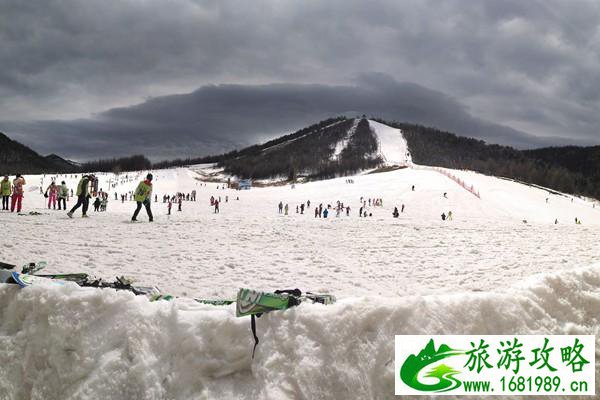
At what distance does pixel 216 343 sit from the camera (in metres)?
3.46

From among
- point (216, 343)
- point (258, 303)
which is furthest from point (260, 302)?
point (216, 343)

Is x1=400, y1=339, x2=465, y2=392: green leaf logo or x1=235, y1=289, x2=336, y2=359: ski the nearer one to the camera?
x1=400, y1=339, x2=465, y2=392: green leaf logo

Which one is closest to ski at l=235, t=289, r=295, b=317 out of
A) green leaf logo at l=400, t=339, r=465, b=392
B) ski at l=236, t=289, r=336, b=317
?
ski at l=236, t=289, r=336, b=317

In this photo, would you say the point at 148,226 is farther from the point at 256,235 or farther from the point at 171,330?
the point at 171,330


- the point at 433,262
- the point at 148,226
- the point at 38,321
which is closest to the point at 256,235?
the point at 148,226

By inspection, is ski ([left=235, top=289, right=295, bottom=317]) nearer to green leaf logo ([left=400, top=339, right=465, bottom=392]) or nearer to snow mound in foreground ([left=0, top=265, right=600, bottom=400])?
snow mound in foreground ([left=0, top=265, right=600, bottom=400])

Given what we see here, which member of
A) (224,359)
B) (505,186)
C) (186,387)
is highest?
(505,186)

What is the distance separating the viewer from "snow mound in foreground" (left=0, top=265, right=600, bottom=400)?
10.8 ft

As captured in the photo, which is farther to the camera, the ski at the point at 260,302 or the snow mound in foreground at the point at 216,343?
the ski at the point at 260,302

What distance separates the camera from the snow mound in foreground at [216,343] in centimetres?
330

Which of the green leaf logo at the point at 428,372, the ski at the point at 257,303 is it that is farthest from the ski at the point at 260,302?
the green leaf logo at the point at 428,372

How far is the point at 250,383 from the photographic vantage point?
334 cm

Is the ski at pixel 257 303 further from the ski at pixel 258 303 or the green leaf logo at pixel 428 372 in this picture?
the green leaf logo at pixel 428 372

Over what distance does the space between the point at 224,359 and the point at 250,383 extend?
316mm
